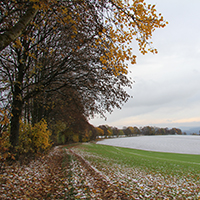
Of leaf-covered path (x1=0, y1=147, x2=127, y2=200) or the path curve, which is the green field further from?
the path curve

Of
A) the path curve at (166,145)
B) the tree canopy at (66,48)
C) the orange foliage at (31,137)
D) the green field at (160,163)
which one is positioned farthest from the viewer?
the path curve at (166,145)

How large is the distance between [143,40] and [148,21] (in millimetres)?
686

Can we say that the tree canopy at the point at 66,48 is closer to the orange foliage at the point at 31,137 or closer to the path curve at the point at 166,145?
the orange foliage at the point at 31,137

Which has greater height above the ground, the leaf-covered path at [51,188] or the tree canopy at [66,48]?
the tree canopy at [66,48]

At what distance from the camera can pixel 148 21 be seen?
4.61 m

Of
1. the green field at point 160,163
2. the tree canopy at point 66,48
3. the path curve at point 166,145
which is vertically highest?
the tree canopy at point 66,48

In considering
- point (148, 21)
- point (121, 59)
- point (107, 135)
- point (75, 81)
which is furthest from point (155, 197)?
point (107, 135)

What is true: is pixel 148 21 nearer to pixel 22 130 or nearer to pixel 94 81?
pixel 94 81

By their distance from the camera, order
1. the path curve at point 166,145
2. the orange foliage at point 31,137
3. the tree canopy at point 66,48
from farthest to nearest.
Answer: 1. the path curve at point 166,145
2. the orange foliage at point 31,137
3. the tree canopy at point 66,48

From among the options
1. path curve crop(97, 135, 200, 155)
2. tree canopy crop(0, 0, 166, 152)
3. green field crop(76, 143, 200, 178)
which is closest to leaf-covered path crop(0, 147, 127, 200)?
tree canopy crop(0, 0, 166, 152)

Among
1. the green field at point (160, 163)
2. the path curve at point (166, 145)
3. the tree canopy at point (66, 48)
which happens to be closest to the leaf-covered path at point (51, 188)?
the tree canopy at point (66, 48)

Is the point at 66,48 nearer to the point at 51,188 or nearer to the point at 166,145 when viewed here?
the point at 51,188

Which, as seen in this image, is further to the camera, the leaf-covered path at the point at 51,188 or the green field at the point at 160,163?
the green field at the point at 160,163

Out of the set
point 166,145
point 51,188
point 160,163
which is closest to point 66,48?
point 51,188
